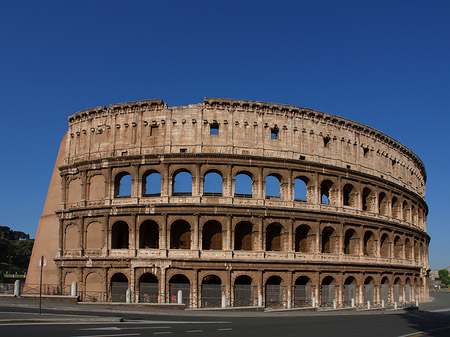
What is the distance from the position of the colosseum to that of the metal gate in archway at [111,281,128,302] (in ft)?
0.30

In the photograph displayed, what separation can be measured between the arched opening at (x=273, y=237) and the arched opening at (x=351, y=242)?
7458 mm

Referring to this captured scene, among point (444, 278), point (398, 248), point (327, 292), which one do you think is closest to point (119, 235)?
point (327, 292)

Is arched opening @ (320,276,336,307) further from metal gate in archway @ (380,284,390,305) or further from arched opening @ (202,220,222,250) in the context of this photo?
arched opening @ (202,220,222,250)

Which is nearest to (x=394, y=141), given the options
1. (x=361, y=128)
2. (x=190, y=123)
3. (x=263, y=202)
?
(x=361, y=128)

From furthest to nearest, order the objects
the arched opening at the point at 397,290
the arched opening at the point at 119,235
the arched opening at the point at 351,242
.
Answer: the arched opening at the point at 397,290
the arched opening at the point at 351,242
the arched opening at the point at 119,235

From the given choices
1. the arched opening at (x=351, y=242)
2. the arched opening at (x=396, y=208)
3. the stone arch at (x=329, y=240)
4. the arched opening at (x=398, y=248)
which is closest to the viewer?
the stone arch at (x=329, y=240)

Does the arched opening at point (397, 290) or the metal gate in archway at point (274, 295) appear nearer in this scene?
the metal gate in archway at point (274, 295)

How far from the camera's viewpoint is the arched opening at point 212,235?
3656cm

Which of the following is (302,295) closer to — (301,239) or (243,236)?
(301,239)

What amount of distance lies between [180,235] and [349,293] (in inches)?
608

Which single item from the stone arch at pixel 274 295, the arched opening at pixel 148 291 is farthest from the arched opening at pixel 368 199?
the arched opening at pixel 148 291

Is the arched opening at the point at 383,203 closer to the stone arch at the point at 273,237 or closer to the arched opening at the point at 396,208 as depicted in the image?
the arched opening at the point at 396,208

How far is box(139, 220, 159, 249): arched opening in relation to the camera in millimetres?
37156

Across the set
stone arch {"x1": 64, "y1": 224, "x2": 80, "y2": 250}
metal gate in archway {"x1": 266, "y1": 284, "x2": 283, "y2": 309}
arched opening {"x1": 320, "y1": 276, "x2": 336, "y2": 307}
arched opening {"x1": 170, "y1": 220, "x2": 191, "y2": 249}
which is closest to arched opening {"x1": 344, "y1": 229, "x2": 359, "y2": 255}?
arched opening {"x1": 320, "y1": 276, "x2": 336, "y2": 307}
